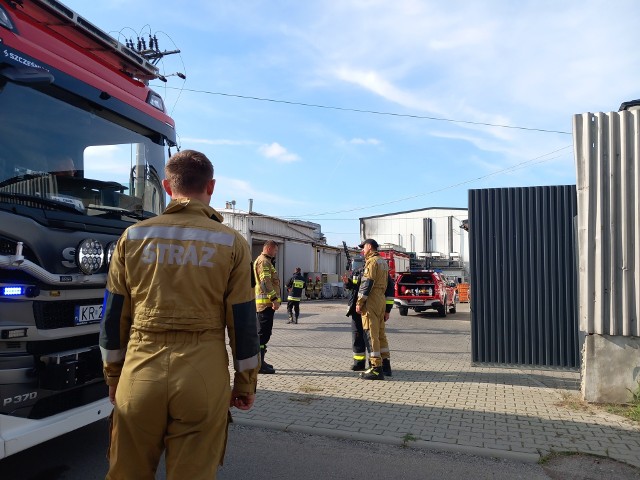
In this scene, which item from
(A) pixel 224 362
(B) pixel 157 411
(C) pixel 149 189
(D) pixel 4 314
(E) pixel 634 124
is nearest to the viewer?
(B) pixel 157 411

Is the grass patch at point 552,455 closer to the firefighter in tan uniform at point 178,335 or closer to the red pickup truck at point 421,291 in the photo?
the firefighter in tan uniform at point 178,335

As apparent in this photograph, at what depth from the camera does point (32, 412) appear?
10.6 feet

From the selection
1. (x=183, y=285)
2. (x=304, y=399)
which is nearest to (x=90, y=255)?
(x=183, y=285)

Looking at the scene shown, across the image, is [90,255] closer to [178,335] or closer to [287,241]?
[178,335]

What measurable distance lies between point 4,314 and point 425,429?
3.78 meters

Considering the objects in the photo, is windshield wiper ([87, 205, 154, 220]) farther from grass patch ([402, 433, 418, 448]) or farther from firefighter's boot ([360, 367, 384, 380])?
firefighter's boot ([360, 367, 384, 380])

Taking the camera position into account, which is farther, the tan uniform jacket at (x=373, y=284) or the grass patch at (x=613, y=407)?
the tan uniform jacket at (x=373, y=284)

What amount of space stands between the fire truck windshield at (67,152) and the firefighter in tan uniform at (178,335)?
1512 millimetres

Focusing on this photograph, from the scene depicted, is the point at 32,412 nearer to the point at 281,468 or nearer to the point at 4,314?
the point at 4,314

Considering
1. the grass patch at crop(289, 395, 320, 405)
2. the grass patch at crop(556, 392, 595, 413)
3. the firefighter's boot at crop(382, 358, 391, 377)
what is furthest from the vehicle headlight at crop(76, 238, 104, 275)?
the grass patch at crop(556, 392, 595, 413)

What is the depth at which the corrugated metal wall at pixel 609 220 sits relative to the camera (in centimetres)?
577

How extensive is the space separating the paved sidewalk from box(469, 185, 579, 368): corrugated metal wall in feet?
1.59

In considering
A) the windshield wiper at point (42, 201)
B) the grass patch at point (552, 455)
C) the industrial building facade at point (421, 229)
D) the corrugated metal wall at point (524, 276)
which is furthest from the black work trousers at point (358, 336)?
the industrial building facade at point (421, 229)

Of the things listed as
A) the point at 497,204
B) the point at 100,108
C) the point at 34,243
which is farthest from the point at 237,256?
the point at 497,204
